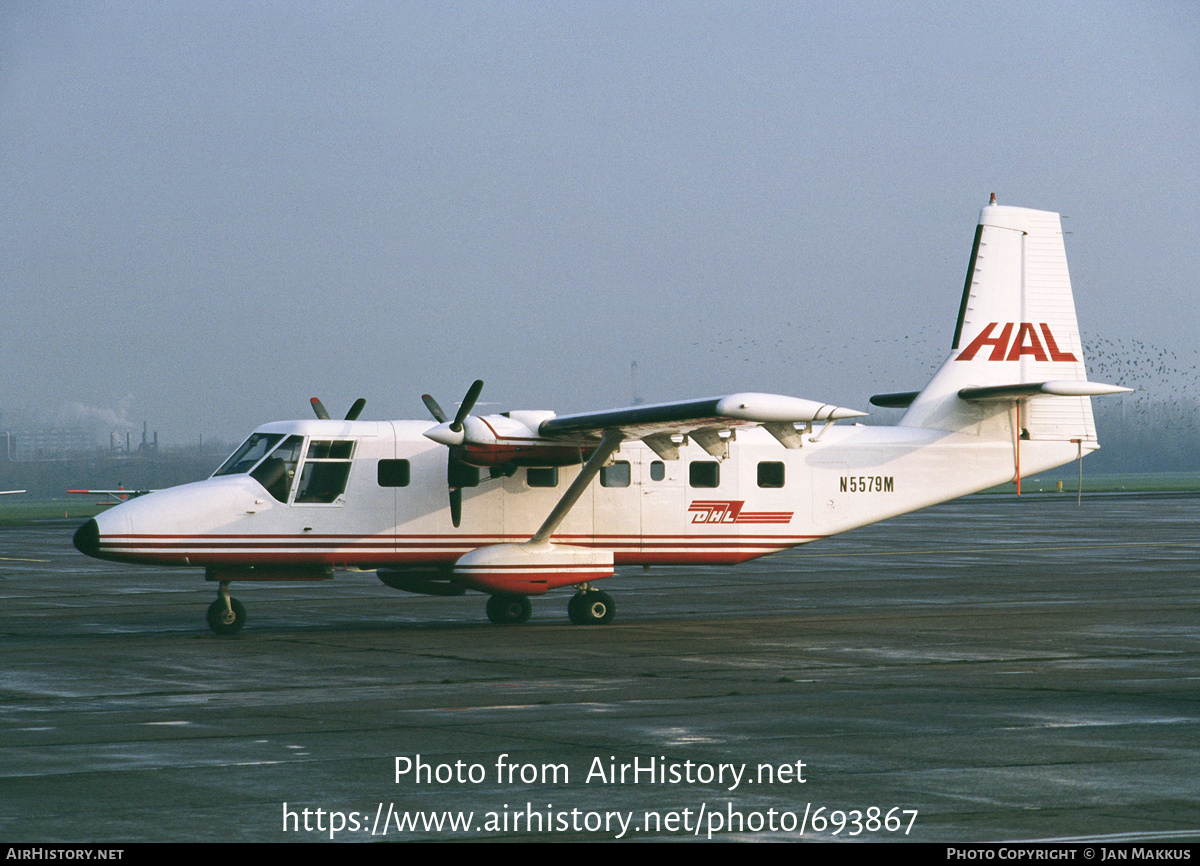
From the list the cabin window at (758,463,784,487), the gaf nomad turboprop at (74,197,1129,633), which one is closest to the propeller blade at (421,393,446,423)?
the gaf nomad turboprop at (74,197,1129,633)

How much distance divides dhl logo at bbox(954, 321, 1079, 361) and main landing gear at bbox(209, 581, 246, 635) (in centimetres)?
1171

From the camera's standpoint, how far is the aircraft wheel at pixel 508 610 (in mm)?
21047

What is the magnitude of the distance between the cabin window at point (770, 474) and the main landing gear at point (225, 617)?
771 centimetres

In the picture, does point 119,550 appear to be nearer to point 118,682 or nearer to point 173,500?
point 173,500

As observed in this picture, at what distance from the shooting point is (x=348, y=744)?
11023 mm

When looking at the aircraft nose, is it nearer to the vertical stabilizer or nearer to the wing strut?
the wing strut

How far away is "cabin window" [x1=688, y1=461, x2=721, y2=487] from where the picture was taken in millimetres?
21484

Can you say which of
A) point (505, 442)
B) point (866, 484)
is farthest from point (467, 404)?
point (866, 484)

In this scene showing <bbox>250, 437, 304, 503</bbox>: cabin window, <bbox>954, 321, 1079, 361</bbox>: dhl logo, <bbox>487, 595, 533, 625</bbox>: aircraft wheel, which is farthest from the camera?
<bbox>954, 321, 1079, 361</bbox>: dhl logo

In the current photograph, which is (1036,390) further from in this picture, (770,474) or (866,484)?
(770,474)

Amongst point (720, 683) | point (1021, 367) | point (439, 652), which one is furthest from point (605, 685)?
point (1021, 367)

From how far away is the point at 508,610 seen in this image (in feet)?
69.1

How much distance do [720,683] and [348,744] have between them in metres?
4.59

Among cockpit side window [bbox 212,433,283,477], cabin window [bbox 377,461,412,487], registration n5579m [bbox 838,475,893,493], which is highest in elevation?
cockpit side window [bbox 212,433,283,477]
